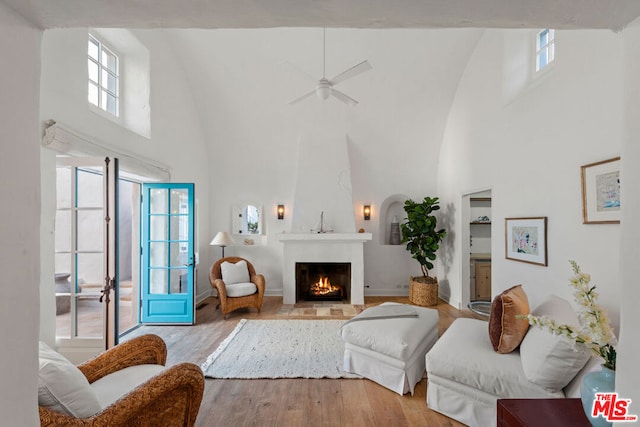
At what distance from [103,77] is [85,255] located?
6.92 ft

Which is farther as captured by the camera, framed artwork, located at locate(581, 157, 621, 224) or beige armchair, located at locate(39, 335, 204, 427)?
framed artwork, located at locate(581, 157, 621, 224)

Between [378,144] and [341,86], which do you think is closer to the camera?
[341,86]

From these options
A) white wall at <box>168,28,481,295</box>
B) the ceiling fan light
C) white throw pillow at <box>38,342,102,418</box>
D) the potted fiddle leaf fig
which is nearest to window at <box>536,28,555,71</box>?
white wall at <box>168,28,481,295</box>

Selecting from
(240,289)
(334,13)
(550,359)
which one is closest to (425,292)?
(240,289)

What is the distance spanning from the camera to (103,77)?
351 cm

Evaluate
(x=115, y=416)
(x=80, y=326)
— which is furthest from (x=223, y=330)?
(x=115, y=416)

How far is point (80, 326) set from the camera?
8.78ft

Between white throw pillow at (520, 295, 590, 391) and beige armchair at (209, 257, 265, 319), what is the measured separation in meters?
3.49

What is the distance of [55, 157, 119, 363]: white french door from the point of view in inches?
104

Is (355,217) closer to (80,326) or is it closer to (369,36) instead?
(369,36)

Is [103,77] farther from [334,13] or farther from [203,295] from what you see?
[334,13]

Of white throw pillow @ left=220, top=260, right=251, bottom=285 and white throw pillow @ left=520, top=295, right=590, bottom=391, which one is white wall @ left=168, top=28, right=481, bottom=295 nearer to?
white throw pillow @ left=220, top=260, right=251, bottom=285

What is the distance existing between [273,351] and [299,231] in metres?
2.56

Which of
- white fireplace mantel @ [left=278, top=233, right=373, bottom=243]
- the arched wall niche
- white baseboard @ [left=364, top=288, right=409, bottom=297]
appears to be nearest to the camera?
white fireplace mantel @ [left=278, top=233, right=373, bottom=243]
